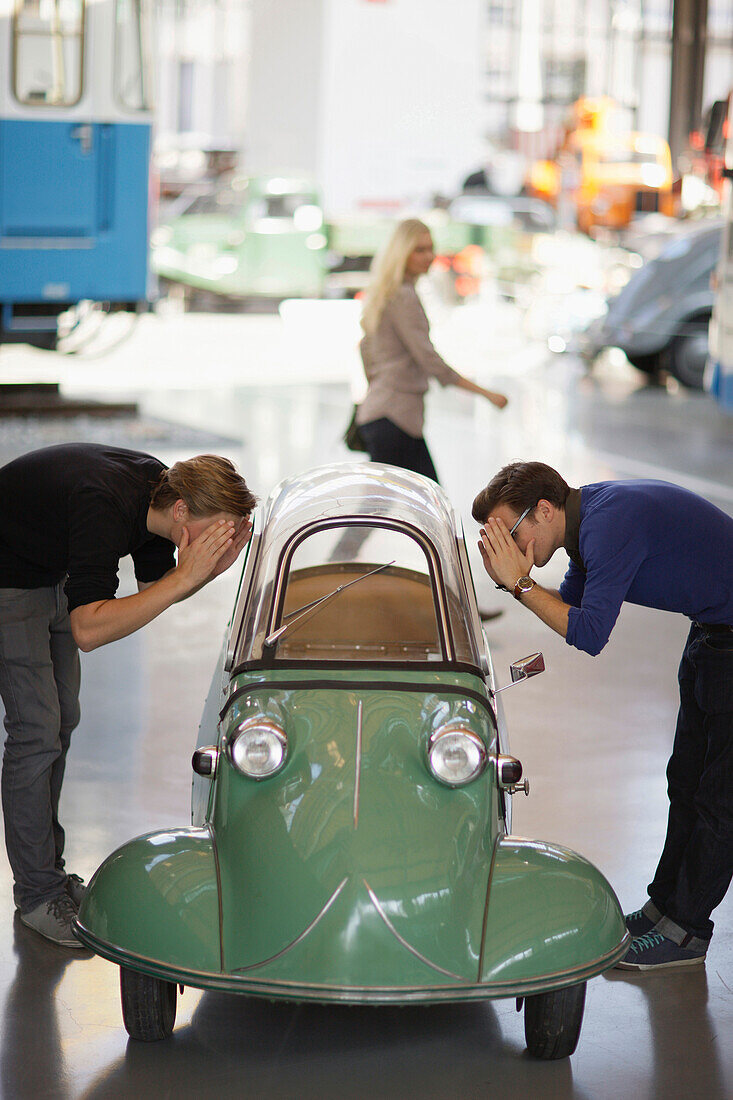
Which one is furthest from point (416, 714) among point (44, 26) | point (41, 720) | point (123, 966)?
point (44, 26)

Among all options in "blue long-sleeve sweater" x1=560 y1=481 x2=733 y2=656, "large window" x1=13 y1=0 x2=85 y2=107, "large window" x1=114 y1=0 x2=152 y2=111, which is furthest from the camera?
"large window" x1=114 y1=0 x2=152 y2=111

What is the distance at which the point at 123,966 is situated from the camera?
3115mm

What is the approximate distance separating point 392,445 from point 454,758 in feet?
12.6

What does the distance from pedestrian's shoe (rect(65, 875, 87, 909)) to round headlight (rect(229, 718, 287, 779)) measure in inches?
40.9

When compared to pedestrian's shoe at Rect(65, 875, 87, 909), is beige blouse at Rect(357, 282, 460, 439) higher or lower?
higher

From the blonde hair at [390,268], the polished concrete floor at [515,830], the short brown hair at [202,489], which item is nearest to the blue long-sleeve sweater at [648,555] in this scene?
the short brown hair at [202,489]

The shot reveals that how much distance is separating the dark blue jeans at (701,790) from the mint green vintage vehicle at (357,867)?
0.54m

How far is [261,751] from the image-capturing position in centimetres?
320

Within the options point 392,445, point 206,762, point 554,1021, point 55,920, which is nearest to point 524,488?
point 206,762

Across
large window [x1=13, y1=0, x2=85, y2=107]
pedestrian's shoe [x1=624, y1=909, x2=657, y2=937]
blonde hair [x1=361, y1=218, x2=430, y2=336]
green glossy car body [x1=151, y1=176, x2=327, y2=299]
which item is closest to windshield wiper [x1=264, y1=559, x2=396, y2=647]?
pedestrian's shoe [x1=624, y1=909, x2=657, y2=937]

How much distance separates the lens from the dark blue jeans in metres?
3.66

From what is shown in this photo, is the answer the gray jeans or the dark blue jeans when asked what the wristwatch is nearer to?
the dark blue jeans

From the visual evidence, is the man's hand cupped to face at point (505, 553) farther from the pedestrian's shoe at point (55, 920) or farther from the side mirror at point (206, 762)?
the pedestrian's shoe at point (55, 920)

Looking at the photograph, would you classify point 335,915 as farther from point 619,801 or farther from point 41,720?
point 619,801
